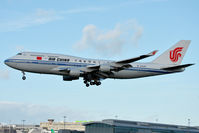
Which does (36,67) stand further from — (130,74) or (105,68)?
(130,74)

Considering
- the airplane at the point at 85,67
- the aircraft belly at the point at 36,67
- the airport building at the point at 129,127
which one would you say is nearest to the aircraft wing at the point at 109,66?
the airplane at the point at 85,67

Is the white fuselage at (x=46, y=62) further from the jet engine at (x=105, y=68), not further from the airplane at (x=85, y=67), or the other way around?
the jet engine at (x=105, y=68)

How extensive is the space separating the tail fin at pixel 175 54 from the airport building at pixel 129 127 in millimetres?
31375

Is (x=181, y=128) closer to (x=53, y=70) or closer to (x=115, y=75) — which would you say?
(x=115, y=75)

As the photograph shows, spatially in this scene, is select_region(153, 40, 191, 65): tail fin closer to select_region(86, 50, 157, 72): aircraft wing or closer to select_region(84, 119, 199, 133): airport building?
select_region(86, 50, 157, 72): aircraft wing

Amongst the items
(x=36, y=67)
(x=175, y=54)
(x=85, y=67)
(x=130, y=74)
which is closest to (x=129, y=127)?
(x=175, y=54)

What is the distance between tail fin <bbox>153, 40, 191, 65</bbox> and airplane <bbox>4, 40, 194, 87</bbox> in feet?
7.11

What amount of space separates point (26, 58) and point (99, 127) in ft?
140

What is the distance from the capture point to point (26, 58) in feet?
195

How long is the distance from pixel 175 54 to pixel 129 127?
34.1 meters

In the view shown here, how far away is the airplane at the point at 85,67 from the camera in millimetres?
59094

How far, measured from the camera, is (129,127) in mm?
95438

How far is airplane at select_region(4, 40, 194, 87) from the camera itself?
2327 inches

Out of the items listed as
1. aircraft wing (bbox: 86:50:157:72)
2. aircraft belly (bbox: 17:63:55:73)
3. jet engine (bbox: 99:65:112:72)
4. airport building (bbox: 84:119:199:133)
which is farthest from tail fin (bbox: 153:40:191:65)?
airport building (bbox: 84:119:199:133)
